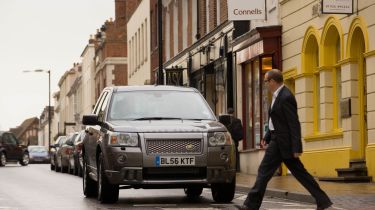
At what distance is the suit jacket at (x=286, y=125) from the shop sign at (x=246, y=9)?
15952 millimetres

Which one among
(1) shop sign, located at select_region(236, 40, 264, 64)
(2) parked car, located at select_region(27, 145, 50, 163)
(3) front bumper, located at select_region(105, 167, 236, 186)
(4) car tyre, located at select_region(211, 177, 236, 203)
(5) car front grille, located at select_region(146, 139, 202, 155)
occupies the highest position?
(1) shop sign, located at select_region(236, 40, 264, 64)

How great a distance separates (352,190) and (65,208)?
549 centimetres

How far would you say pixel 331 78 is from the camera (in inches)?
→ 1036

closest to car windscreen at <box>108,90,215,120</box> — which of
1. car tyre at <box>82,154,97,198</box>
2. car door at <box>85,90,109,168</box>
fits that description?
car door at <box>85,90,109,168</box>

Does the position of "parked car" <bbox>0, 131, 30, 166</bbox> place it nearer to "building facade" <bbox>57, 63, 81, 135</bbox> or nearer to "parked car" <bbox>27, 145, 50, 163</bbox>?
"parked car" <bbox>27, 145, 50, 163</bbox>

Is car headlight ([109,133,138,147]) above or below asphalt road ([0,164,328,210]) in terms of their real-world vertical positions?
above

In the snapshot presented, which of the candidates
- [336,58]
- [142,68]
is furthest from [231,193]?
[142,68]

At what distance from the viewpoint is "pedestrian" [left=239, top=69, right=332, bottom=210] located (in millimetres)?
13914

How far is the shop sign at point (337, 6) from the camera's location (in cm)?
2289

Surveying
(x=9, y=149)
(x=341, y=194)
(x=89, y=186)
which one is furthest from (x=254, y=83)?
(x=9, y=149)

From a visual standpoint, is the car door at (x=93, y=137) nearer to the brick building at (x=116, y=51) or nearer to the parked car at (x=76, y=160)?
the parked car at (x=76, y=160)

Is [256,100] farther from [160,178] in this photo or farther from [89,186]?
[160,178]

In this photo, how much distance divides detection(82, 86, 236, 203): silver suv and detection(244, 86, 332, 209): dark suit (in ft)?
8.35

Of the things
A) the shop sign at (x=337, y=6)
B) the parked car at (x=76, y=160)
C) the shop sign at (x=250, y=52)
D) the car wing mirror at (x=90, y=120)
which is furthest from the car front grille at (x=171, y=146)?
the parked car at (x=76, y=160)
